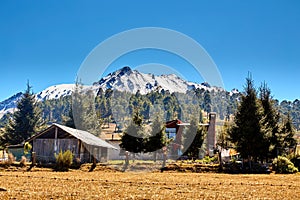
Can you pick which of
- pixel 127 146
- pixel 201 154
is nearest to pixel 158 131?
pixel 127 146

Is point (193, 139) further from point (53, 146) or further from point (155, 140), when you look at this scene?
point (53, 146)

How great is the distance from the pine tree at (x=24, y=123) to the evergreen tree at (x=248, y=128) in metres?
33.3

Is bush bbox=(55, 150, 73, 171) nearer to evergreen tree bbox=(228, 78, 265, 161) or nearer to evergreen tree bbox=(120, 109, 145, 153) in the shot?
evergreen tree bbox=(120, 109, 145, 153)

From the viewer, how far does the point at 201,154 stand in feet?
150

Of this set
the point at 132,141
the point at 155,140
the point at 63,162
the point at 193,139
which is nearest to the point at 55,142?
the point at 63,162

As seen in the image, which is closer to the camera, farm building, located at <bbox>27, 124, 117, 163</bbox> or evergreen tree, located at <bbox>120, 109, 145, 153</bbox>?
farm building, located at <bbox>27, 124, 117, 163</bbox>

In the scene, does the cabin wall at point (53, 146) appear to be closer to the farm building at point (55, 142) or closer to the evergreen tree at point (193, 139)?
the farm building at point (55, 142)

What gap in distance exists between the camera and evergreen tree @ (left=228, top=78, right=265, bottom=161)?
2997 cm

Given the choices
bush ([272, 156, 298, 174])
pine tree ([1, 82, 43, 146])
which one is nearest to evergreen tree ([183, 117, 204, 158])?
bush ([272, 156, 298, 174])

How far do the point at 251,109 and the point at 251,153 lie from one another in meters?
4.13

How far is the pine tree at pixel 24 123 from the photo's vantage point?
1972 inches

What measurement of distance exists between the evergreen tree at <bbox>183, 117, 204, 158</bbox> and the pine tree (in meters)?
24.1

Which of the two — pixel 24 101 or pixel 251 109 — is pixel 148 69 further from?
pixel 24 101

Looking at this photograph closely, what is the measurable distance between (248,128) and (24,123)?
35679mm
